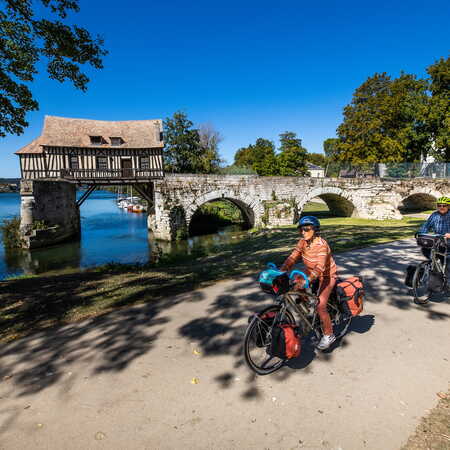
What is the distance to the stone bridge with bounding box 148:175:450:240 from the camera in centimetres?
2048

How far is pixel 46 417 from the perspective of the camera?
2.44m

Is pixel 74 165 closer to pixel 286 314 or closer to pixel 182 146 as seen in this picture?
pixel 182 146

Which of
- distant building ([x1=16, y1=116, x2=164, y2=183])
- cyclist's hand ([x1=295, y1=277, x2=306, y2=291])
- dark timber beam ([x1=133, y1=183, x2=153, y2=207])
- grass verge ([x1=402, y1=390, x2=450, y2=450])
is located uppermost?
distant building ([x1=16, y1=116, x2=164, y2=183])

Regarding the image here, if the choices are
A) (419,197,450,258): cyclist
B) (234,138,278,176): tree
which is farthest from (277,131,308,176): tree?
(419,197,450,258): cyclist

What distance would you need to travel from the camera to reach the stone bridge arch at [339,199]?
2267 centimetres

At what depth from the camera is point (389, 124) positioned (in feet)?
103

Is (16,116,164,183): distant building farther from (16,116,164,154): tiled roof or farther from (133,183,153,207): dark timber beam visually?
(133,183,153,207): dark timber beam

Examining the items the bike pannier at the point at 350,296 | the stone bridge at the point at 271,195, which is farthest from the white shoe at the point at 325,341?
the stone bridge at the point at 271,195

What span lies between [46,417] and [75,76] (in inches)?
311

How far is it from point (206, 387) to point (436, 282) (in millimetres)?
4010

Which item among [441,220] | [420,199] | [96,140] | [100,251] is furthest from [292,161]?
[441,220]

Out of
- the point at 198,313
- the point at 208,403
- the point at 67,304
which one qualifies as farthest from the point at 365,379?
the point at 67,304

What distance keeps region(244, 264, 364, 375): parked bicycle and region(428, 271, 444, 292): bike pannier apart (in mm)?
1756

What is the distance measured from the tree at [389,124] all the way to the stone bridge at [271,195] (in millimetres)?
6967
